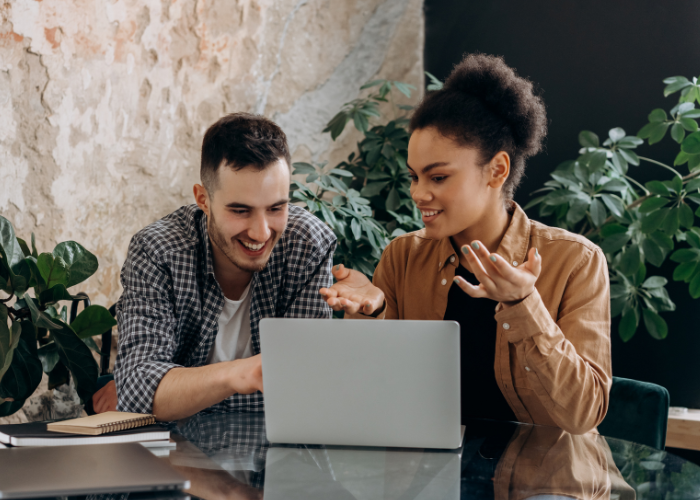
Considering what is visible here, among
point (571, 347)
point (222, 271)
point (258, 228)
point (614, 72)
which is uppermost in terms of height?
point (614, 72)

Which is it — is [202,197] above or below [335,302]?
above

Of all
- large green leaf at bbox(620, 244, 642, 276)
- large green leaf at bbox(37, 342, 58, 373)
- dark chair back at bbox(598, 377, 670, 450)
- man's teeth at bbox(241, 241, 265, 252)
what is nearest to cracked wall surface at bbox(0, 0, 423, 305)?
large green leaf at bbox(37, 342, 58, 373)

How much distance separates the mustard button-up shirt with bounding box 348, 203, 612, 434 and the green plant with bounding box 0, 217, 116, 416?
75cm

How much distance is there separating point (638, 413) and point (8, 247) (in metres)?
1.44

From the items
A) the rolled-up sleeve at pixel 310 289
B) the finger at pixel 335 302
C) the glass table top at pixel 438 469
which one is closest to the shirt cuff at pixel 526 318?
the glass table top at pixel 438 469

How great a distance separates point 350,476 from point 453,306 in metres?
0.66

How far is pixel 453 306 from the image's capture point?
1.48m

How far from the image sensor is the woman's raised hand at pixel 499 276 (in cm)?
98

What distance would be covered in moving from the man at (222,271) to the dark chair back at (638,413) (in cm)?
73

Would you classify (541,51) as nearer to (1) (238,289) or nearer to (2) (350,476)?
(1) (238,289)

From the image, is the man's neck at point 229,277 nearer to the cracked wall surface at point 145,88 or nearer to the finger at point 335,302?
the finger at point 335,302

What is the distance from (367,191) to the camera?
7.70ft

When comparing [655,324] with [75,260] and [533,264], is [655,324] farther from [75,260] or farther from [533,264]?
[75,260]

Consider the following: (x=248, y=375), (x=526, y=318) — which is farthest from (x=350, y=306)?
(x=526, y=318)
